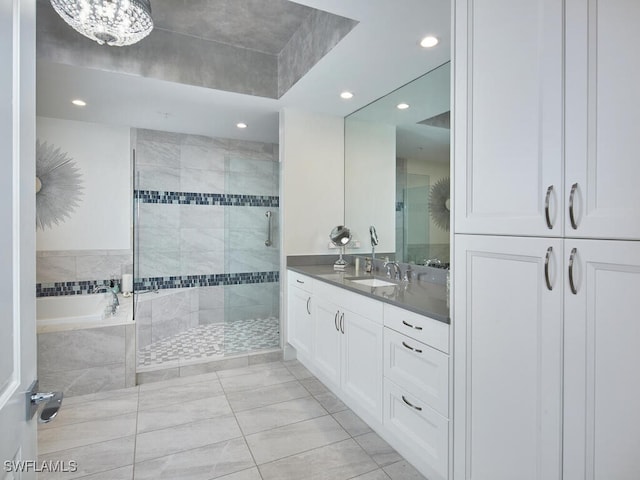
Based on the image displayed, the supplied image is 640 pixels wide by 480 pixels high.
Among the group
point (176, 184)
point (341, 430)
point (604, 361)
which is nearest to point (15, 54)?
point (604, 361)

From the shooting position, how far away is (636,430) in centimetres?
93

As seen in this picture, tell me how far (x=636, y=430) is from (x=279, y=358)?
112 inches

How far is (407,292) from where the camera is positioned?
2180 millimetres

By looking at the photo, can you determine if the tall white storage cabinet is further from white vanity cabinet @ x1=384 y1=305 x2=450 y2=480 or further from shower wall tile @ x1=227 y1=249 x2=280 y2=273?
shower wall tile @ x1=227 y1=249 x2=280 y2=273

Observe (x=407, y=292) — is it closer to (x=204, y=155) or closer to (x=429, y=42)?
(x=429, y=42)

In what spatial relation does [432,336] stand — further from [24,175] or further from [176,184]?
[176,184]

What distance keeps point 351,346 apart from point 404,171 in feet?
4.93

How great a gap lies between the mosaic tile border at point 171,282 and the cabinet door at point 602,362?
8.95ft

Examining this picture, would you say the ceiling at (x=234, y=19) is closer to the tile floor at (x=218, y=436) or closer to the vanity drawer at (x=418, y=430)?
the vanity drawer at (x=418, y=430)

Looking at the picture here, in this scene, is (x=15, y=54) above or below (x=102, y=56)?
below

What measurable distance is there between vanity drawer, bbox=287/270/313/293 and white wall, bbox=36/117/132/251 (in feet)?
6.97

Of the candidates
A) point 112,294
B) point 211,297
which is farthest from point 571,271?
point 112,294

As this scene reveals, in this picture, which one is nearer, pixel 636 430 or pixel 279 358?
pixel 636 430

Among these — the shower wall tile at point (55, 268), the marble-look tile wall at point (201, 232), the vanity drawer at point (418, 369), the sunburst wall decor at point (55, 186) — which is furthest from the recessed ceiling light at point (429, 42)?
the shower wall tile at point (55, 268)
